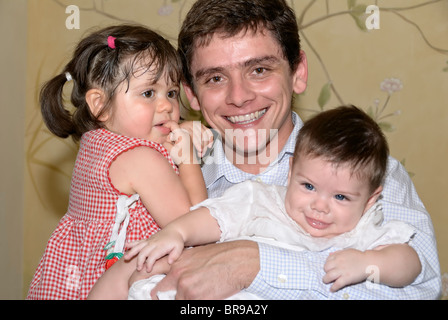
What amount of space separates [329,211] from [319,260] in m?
0.13

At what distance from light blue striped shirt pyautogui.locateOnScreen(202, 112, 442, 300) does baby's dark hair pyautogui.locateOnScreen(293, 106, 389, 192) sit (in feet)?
0.66

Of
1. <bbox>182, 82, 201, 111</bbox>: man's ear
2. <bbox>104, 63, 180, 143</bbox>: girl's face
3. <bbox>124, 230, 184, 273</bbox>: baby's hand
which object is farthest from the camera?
<bbox>182, 82, 201, 111</bbox>: man's ear

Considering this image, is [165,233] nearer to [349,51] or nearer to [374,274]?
[374,274]

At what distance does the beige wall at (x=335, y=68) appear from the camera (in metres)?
2.69

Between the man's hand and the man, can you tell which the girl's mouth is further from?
the man's hand

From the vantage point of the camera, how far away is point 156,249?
4.62 ft

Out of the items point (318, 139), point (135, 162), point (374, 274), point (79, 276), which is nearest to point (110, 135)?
point (135, 162)

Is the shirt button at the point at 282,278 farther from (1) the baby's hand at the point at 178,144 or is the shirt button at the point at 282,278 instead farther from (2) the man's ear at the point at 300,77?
(2) the man's ear at the point at 300,77

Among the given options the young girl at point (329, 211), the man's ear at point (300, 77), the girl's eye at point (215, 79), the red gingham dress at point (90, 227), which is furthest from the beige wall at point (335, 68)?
the red gingham dress at point (90, 227)

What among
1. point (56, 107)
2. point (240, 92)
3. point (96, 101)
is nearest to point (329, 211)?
point (240, 92)

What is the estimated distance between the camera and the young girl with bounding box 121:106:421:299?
1471mm

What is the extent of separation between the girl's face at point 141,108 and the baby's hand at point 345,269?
0.63m

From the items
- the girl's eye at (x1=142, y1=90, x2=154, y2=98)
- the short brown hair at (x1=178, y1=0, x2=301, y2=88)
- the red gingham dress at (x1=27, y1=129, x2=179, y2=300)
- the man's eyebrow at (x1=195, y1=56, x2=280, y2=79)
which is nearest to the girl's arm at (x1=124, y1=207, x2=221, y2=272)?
the red gingham dress at (x1=27, y1=129, x2=179, y2=300)

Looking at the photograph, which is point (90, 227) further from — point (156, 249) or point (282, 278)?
point (282, 278)
